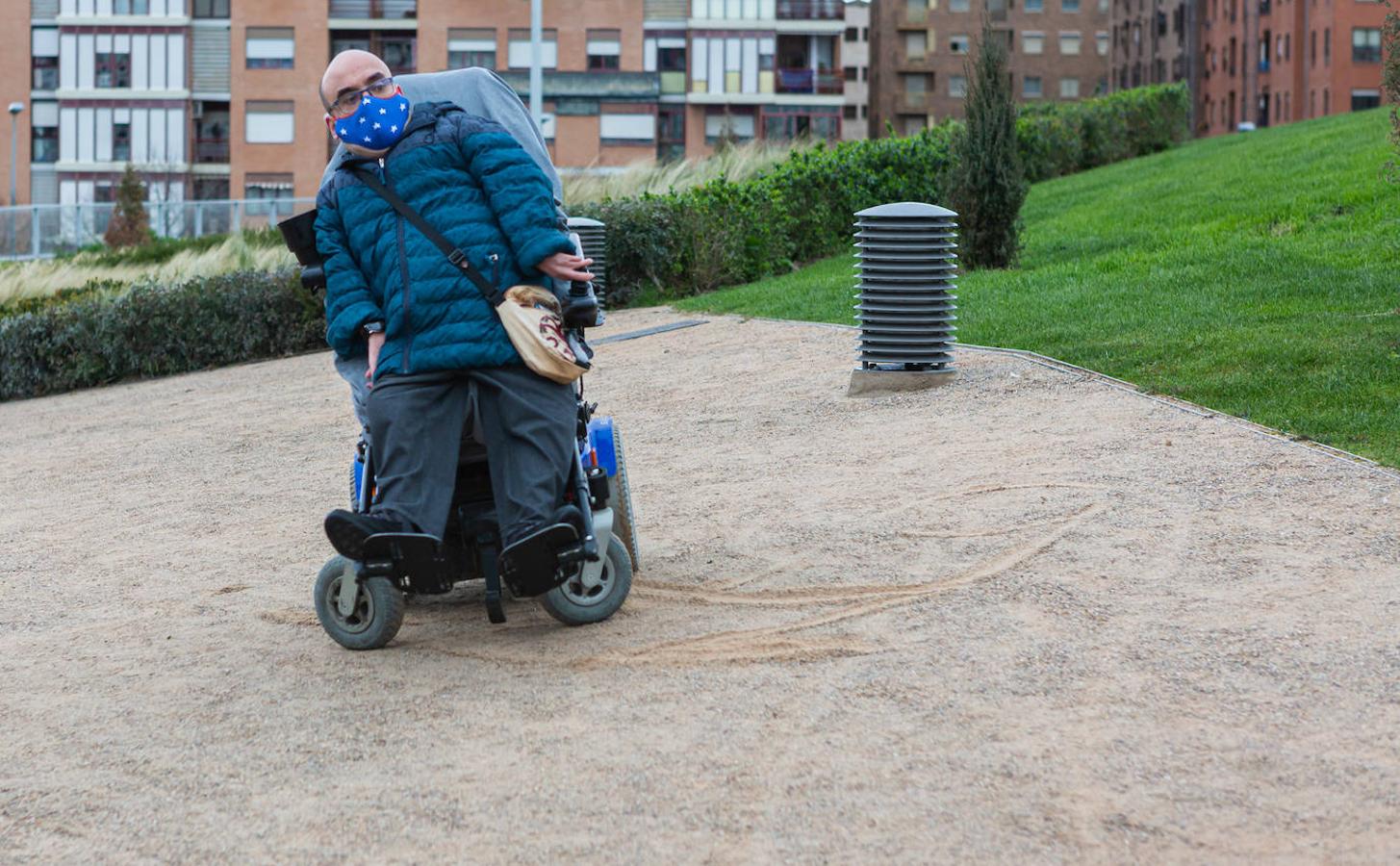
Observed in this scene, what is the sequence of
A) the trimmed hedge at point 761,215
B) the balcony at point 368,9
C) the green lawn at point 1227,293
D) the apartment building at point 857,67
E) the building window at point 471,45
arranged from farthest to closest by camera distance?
the apartment building at point 857,67 < the balcony at point 368,9 < the building window at point 471,45 < the trimmed hedge at point 761,215 < the green lawn at point 1227,293

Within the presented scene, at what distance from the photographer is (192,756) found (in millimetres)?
4711

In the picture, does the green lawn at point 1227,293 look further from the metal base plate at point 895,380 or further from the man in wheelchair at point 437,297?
the man in wheelchair at point 437,297

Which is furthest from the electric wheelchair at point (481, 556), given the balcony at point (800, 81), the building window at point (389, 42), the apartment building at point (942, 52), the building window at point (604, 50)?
the apartment building at point (942, 52)

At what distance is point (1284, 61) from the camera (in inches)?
3155

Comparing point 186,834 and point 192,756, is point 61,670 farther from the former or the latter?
point 186,834

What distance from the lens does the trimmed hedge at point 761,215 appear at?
19141 millimetres

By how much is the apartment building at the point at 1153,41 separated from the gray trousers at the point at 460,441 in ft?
295

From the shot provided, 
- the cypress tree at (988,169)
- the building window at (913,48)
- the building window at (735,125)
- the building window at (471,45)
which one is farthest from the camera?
the building window at (913,48)

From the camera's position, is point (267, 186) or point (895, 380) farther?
point (267, 186)

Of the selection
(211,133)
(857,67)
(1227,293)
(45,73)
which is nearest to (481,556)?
(1227,293)

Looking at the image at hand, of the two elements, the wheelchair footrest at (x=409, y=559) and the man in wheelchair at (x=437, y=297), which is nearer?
the wheelchair footrest at (x=409, y=559)

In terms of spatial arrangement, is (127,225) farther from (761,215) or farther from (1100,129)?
(761,215)

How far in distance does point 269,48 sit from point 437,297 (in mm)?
61668

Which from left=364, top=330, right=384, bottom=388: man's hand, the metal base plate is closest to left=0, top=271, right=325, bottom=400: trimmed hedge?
the metal base plate
